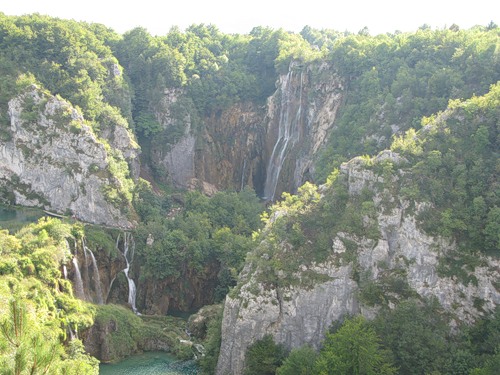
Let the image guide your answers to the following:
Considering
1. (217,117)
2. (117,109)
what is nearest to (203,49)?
(217,117)

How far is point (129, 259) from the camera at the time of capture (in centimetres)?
4297

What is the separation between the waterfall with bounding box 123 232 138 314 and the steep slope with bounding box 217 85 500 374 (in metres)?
13.7

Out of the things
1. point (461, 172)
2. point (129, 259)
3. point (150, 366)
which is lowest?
point (150, 366)

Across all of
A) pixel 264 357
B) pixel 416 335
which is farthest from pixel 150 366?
pixel 416 335

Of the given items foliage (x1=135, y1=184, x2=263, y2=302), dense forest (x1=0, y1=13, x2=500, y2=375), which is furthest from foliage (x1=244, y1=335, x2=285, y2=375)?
foliage (x1=135, y1=184, x2=263, y2=302)

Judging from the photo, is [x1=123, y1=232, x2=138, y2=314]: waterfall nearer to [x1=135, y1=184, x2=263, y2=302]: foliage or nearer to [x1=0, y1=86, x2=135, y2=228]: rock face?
[x1=135, y1=184, x2=263, y2=302]: foliage

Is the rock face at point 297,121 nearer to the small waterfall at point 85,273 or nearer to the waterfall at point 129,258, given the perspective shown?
the waterfall at point 129,258

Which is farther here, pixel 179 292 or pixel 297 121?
pixel 297 121

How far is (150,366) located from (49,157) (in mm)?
22435

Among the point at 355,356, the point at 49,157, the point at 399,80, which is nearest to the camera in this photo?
the point at 355,356

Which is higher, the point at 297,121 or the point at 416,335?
the point at 297,121

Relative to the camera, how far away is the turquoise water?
104 ft

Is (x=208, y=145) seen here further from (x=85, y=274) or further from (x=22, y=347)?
(x=22, y=347)

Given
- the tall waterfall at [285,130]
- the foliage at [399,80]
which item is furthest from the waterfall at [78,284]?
the tall waterfall at [285,130]
